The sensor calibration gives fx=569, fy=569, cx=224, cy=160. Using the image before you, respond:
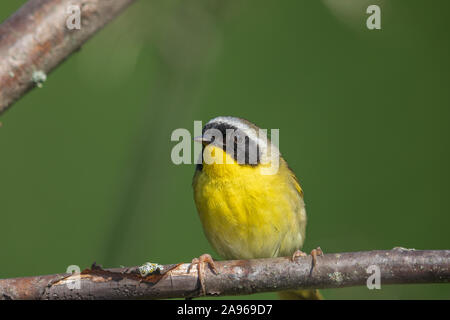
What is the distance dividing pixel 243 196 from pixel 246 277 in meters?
0.69

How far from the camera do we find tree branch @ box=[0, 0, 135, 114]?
2.24m

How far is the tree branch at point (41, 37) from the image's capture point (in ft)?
7.35

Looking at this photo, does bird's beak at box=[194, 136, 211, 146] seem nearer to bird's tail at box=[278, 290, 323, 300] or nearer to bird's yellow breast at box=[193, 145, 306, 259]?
bird's yellow breast at box=[193, 145, 306, 259]

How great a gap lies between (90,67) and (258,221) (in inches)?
53.5

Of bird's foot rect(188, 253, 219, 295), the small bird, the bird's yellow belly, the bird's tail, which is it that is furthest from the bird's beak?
the bird's tail

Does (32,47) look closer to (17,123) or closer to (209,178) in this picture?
(209,178)

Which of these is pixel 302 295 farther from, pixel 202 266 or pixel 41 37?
pixel 41 37

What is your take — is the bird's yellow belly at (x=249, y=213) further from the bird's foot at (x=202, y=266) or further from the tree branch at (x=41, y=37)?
the tree branch at (x=41, y=37)

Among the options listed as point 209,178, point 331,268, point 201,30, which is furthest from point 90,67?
point 331,268

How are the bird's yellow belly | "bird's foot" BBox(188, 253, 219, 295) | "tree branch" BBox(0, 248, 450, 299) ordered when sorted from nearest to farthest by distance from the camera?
"tree branch" BBox(0, 248, 450, 299) < "bird's foot" BBox(188, 253, 219, 295) < the bird's yellow belly

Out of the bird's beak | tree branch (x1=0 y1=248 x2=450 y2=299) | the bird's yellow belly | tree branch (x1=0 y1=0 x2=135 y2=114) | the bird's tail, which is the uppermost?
tree branch (x1=0 y1=0 x2=135 y2=114)

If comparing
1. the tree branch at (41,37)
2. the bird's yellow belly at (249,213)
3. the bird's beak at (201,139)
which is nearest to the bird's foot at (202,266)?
the bird's yellow belly at (249,213)
